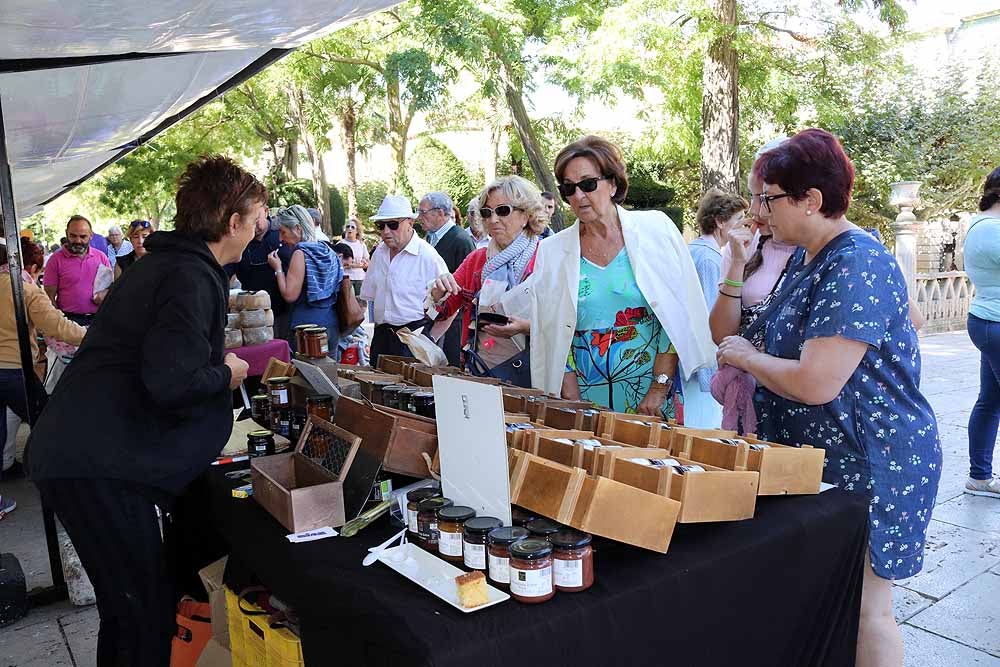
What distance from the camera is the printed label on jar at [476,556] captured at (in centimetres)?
142

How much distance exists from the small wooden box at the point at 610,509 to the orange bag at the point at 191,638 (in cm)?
142

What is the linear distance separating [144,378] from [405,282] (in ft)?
10.7

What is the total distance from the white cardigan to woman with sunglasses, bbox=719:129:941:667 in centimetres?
78

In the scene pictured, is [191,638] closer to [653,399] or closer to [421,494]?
[421,494]

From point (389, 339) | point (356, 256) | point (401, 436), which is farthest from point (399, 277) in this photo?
point (356, 256)

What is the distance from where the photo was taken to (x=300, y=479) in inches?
80.7

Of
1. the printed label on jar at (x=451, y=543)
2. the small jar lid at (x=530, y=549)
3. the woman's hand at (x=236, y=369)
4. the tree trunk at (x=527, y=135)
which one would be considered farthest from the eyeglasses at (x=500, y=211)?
the tree trunk at (x=527, y=135)

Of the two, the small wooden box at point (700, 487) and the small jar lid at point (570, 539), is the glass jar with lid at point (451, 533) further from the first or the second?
the small wooden box at point (700, 487)

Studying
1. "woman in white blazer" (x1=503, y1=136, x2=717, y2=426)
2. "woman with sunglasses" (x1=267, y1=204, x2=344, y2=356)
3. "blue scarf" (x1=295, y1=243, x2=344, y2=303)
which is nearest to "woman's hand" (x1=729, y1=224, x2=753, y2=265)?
"woman in white blazer" (x1=503, y1=136, x2=717, y2=426)

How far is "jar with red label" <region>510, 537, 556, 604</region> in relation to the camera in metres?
1.29

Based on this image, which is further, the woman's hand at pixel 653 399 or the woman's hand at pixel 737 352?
the woman's hand at pixel 653 399

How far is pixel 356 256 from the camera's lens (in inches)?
411

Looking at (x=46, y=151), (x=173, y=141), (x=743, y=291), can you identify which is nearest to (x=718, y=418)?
(x=743, y=291)

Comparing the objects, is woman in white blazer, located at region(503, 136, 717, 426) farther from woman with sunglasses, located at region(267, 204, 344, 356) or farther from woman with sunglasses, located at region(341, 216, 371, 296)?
woman with sunglasses, located at region(341, 216, 371, 296)
